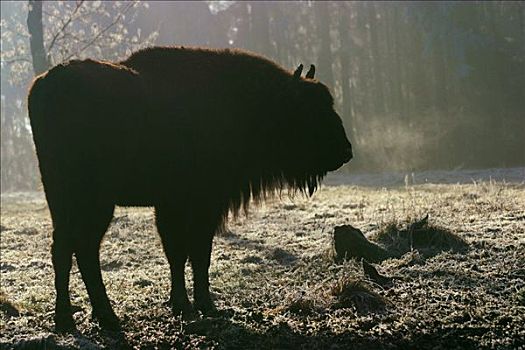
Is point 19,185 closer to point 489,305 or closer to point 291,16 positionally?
point 291,16

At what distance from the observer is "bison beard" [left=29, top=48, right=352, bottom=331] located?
565cm

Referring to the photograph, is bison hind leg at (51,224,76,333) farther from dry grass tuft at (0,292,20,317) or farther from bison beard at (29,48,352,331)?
dry grass tuft at (0,292,20,317)

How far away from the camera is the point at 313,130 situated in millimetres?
7250

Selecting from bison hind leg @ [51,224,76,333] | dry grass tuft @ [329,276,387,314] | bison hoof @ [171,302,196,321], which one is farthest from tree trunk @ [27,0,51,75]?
dry grass tuft @ [329,276,387,314]

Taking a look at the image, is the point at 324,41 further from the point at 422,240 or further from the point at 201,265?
the point at 201,265

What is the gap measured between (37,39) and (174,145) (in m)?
15.7

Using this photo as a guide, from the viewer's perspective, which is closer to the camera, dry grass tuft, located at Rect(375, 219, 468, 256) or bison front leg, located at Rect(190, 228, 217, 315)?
bison front leg, located at Rect(190, 228, 217, 315)

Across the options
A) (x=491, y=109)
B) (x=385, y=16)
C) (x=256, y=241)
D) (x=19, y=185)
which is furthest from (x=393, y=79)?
(x=19, y=185)

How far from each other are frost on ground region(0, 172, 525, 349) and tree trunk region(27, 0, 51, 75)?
32.8 ft

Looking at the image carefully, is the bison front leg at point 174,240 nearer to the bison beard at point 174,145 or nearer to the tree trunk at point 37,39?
the bison beard at point 174,145

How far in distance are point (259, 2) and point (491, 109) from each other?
15.8m

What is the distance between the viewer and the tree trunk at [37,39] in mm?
20250

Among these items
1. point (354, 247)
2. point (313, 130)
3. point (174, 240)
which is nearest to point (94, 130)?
point (174, 240)

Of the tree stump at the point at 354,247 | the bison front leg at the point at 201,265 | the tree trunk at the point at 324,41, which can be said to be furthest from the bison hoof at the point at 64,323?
the tree trunk at the point at 324,41
